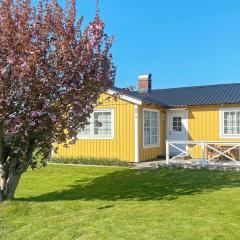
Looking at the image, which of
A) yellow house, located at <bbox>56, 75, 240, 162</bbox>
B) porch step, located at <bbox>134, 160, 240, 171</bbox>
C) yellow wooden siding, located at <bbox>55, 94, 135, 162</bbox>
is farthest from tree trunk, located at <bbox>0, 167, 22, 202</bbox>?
yellow wooden siding, located at <bbox>55, 94, 135, 162</bbox>

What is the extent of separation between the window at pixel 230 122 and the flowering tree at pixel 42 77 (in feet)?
34.4

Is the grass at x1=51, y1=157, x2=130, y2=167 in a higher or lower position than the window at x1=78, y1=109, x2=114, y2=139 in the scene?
lower

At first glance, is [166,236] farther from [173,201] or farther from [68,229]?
[173,201]

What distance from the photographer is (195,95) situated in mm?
21641

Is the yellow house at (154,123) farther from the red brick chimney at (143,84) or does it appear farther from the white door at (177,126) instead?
the red brick chimney at (143,84)

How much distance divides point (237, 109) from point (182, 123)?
3039 millimetres

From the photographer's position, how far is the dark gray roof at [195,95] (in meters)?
19.7

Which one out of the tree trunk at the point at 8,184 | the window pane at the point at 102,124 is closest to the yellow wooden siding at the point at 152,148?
the window pane at the point at 102,124

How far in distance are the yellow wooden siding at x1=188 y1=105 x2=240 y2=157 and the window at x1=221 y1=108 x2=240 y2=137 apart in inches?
8.2

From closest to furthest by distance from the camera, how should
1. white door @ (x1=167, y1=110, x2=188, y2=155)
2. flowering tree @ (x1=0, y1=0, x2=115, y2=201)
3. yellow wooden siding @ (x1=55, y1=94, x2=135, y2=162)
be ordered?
flowering tree @ (x1=0, y1=0, x2=115, y2=201)
yellow wooden siding @ (x1=55, y1=94, x2=135, y2=162)
white door @ (x1=167, y1=110, x2=188, y2=155)

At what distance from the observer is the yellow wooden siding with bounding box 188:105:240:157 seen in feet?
65.3

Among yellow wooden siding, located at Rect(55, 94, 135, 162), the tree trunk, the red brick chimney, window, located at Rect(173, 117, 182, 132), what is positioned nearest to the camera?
the tree trunk

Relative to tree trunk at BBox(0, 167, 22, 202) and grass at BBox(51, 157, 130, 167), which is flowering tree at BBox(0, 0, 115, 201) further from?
grass at BBox(51, 157, 130, 167)

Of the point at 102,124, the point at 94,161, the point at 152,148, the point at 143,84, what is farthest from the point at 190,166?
the point at 143,84
